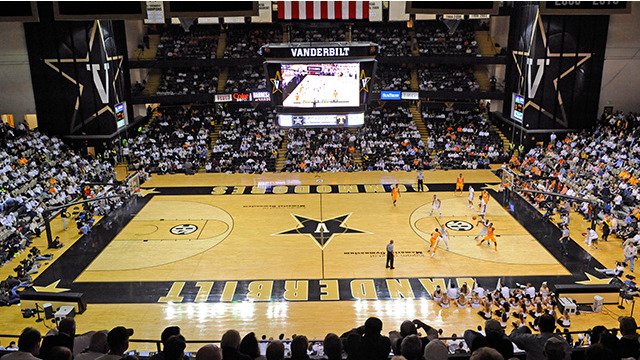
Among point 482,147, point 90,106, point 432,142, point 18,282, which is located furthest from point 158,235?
point 482,147

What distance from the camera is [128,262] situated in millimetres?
20047

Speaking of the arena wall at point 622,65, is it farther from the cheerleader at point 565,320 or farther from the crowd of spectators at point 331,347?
the crowd of spectators at point 331,347

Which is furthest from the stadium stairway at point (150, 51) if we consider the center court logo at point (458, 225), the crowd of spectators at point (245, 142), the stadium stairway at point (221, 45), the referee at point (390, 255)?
the referee at point (390, 255)

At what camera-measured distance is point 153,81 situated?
4075cm

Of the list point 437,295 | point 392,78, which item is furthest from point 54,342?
point 392,78

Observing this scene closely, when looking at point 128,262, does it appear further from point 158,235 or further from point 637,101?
point 637,101

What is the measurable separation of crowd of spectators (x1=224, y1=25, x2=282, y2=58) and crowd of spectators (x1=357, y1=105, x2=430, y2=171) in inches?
403

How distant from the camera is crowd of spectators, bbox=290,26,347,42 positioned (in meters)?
41.1

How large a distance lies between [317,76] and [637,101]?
2316 cm

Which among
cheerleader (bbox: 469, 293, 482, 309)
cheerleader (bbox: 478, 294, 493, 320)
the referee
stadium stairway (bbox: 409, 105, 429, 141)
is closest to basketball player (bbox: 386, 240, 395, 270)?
the referee

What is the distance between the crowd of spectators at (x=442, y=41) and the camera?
39125 millimetres

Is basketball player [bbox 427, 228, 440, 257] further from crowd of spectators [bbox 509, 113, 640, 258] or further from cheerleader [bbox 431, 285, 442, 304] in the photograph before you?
crowd of spectators [bbox 509, 113, 640, 258]

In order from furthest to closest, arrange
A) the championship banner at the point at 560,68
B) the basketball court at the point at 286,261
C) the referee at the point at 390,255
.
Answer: the championship banner at the point at 560,68 < the referee at the point at 390,255 < the basketball court at the point at 286,261

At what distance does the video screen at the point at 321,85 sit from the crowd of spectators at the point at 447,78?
1693 cm
